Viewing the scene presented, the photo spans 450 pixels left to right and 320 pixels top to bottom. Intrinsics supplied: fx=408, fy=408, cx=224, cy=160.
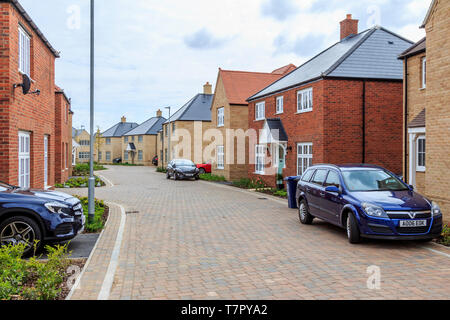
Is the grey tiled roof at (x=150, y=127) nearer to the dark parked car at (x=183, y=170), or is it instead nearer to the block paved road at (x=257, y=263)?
the dark parked car at (x=183, y=170)

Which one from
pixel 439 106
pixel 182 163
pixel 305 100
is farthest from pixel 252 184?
pixel 439 106

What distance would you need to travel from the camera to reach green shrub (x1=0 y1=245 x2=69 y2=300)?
16.5 ft

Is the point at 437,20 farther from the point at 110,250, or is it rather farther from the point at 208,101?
the point at 208,101

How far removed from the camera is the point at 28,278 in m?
5.88

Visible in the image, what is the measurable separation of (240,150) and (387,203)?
21.2 meters

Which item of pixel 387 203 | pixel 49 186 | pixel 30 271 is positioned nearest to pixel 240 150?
pixel 49 186

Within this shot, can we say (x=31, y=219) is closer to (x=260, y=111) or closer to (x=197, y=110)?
(x=260, y=111)

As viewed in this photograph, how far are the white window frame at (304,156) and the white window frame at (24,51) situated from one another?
11628 mm

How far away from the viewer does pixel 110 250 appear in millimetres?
7738

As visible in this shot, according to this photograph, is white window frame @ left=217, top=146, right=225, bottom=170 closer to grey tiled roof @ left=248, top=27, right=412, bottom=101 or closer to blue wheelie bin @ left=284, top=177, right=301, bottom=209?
grey tiled roof @ left=248, top=27, right=412, bottom=101

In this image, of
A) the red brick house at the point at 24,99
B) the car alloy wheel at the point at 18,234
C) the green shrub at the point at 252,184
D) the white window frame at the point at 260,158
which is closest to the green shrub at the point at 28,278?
the car alloy wheel at the point at 18,234

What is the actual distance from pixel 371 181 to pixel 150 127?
209 feet

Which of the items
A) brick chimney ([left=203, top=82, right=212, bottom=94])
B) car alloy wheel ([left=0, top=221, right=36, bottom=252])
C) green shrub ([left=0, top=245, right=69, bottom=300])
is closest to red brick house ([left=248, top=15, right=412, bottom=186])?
car alloy wheel ([left=0, top=221, right=36, bottom=252])

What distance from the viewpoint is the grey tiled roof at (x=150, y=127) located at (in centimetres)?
6925
